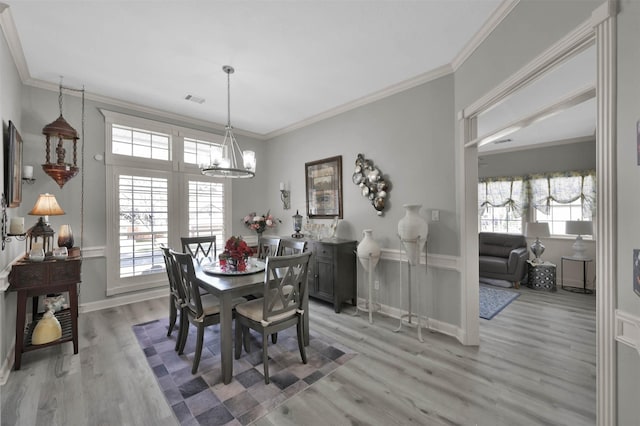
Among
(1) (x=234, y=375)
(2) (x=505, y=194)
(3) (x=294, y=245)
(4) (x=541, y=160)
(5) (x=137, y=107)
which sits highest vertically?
(5) (x=137, y=107)

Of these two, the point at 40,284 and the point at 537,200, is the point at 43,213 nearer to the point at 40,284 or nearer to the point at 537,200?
the point at 40,284

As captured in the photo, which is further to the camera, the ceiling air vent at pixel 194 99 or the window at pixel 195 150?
the window at pixel 195 150

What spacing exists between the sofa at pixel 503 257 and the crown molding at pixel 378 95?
360 centimetres

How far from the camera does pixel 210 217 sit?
477 cm

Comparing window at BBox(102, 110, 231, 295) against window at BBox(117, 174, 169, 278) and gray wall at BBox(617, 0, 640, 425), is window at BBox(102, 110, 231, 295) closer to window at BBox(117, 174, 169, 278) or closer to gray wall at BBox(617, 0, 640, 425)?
window at BBox(117, 174, 169, 278)

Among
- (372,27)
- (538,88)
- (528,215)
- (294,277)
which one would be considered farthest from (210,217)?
(528,215)

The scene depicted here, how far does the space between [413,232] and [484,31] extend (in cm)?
192

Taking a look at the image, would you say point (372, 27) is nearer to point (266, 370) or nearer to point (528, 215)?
point (266, 370)

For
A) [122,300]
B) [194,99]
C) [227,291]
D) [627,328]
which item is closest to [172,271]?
[227,291]

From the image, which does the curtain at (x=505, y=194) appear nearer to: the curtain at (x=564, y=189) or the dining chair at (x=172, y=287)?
the curtain at (x=564, y=189)

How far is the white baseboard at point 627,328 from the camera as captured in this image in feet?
3.96

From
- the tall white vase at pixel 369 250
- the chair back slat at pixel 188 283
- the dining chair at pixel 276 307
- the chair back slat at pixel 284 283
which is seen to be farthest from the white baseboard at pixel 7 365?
the tall white vase at pixel 369 250

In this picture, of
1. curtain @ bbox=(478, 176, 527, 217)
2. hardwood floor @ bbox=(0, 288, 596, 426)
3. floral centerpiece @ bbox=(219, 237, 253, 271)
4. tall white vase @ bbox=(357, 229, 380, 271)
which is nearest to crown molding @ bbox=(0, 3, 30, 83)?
floral centerpiece @ bbox=(219, 237, 253, 271)

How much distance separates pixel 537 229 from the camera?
16.0 ft
